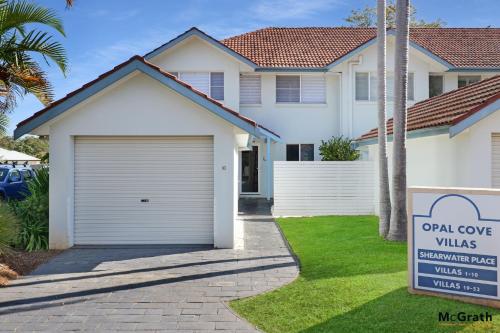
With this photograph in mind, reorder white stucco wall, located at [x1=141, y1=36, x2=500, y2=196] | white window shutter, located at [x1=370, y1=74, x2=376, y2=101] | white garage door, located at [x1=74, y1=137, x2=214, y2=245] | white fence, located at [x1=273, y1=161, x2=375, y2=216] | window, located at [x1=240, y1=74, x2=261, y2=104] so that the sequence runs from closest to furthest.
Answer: white garage door, located at [x1=74, y1=137, x2=214, y2=245], white fence, located at [x1=273, y1=161, x2=375, y2=216], white stucco wall, located at [x1=141, y1=36, x2=500, y2=196], white window shutter, located at [x1=370, y1=74, x2=376, y2=101], window, located at [x1=240, y1=74, x2=261, y2=104]

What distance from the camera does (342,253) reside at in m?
9.57

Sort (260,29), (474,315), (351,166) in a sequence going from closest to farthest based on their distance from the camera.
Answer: (474,315) → (351,166) → (260,29)

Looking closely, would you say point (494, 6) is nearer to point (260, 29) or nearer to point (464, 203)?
point (260, 29)

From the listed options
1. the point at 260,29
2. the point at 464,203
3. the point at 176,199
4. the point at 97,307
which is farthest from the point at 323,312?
the point at 260,29

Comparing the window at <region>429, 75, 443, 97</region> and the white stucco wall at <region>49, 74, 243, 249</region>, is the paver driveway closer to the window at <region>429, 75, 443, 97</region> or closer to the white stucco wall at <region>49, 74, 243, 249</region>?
the white stucco wall at <region>49, 74, 243, 249</region>

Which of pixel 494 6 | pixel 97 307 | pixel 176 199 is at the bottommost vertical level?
pixel 97 307

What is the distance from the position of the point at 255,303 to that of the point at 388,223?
18.9 ft

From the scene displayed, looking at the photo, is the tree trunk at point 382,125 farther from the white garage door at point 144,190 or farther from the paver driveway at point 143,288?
the white garage door at point 144,190

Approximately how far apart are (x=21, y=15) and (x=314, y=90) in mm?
14548

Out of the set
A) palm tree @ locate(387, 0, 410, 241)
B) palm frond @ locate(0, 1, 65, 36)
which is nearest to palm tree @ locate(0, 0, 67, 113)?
palm frond @ locate(0, 1, 65, 36)

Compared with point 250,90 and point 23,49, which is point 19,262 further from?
point 250,90

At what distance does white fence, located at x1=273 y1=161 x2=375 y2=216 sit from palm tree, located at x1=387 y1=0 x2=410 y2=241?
511 centimetres

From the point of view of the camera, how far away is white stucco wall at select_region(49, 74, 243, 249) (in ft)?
34.8

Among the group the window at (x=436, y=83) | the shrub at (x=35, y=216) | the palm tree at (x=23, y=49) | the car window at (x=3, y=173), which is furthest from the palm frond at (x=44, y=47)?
the window at (x=436, y=83)
